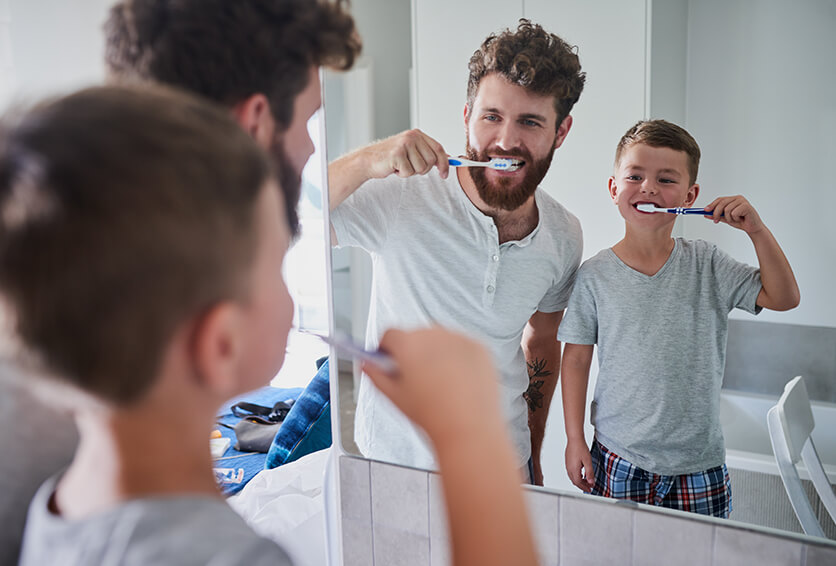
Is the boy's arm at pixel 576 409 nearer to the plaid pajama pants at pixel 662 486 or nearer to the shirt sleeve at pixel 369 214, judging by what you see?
the plaid pajama pants at pixel 662 486

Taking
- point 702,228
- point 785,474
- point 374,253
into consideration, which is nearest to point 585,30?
point 702,228

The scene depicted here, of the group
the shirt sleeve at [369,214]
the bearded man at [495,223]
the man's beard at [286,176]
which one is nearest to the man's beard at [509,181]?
the bearded man at [495,223]

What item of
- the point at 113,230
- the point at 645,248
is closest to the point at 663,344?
the point at 645,248

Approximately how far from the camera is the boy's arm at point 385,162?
36.3 inches

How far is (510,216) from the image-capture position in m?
0.88

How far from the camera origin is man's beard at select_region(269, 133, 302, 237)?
54cm

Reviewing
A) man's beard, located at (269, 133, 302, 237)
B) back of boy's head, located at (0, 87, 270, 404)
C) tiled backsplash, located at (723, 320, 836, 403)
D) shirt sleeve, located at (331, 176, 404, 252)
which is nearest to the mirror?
tiled backsplash, located at (723, 320, 836, 403)

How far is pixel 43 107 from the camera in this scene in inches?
14.0

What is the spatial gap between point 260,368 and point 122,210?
14 centimetres

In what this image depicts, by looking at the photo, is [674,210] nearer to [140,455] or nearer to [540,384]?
[540,384]

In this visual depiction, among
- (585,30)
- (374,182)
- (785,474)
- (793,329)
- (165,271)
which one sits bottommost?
(785,474)

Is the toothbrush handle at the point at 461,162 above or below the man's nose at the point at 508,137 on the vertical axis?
below

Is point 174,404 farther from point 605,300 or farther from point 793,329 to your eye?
point 793,329

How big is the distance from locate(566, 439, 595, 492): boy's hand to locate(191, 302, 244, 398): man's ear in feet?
2.12
